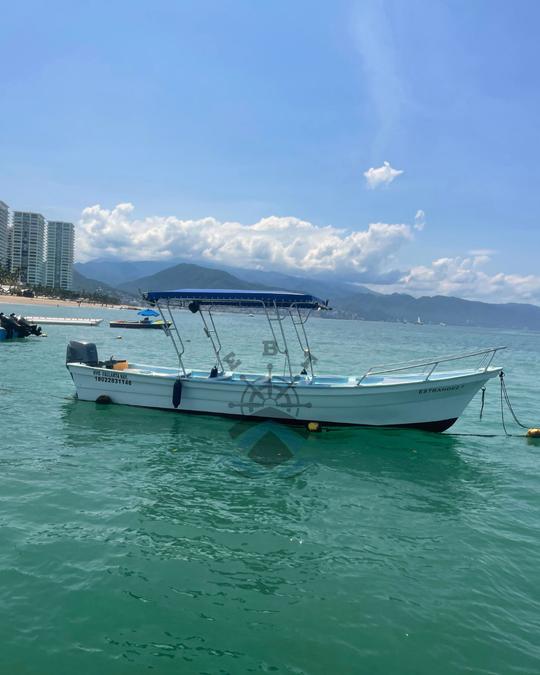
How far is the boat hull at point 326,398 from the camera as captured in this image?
14.2 metres

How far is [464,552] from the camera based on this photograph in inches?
311

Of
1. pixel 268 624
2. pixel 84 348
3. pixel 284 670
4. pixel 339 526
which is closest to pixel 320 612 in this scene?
pixel 268 624

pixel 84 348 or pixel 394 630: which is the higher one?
pixel 84 348

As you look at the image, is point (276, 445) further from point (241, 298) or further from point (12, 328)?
point (12, 328)

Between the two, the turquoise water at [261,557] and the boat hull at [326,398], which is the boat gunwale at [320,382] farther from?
the turquoise water at [261,557]

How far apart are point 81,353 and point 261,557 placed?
40.7ft

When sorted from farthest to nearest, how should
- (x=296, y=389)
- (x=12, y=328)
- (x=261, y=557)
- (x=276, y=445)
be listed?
(x=12, y=328) → (x=296, y=389) → (x=276, y=445) → (x=261, y=557)

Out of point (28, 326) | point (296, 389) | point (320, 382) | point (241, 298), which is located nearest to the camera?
point (296, 389)

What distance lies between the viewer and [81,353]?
17516 mm

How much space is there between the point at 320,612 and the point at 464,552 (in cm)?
305

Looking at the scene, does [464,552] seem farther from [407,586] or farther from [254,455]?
[254,455]

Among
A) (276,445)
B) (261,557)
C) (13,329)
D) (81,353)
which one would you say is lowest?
(261,557)

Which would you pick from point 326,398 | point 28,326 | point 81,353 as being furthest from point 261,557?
point 28,326

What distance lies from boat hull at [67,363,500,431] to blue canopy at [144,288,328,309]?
2394 mm
